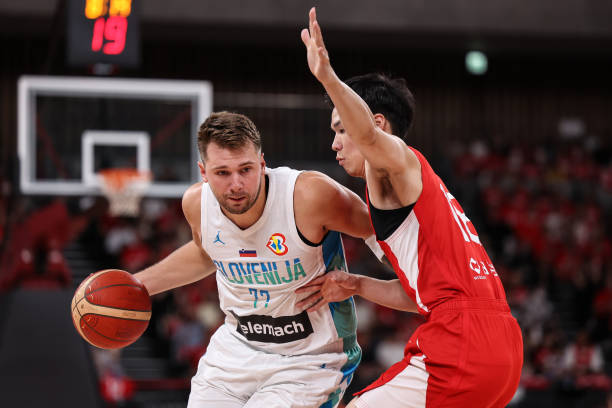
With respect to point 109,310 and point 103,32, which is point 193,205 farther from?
point 103,32

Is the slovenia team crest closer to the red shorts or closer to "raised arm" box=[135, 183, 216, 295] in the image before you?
"raised arm" box=[135, 183, 216, 295]

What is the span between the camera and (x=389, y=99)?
11.6 ft

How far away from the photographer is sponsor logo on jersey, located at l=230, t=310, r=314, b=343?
380 cm

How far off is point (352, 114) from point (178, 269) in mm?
1692

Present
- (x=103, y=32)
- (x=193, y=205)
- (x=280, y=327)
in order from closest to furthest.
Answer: (x=280, y=327)
(x=193, y=205)
(x=103, y=32)

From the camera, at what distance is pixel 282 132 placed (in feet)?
54.9

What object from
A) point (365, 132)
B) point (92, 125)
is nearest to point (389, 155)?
point (365, 132)

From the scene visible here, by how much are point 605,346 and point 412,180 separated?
11281 mm

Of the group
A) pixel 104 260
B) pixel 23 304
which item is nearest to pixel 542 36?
pixel 104 260

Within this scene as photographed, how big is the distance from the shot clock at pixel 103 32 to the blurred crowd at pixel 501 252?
2.19 m

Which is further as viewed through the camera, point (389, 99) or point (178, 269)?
point (178, 269)

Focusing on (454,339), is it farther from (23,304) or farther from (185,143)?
(185,143)

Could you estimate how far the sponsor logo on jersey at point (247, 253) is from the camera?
3.76 meters

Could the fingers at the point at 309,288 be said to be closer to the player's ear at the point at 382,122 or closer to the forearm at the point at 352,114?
the player's ear at the point at 382,122
